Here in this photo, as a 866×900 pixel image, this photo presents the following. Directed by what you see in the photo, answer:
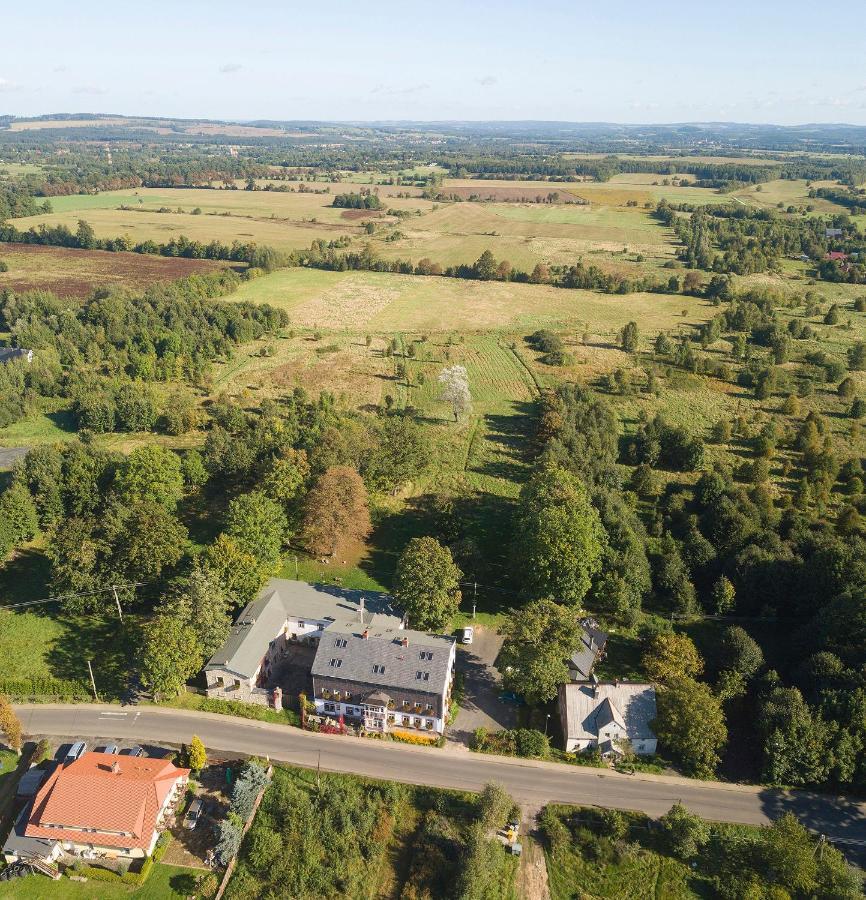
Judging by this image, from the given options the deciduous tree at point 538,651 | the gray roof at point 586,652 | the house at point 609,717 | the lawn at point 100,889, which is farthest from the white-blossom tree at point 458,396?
the lawn at point 100,889

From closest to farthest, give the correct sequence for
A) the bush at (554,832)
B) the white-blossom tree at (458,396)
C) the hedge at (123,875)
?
the hedge at (123,875) < the bush at (554,832) < the white-blossom tree at (458,396)

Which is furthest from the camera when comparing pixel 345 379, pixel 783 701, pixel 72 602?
pixel 345 379

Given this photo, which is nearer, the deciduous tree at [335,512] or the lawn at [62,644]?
the lawn at [62,644]

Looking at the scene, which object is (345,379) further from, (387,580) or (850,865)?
(850,865)

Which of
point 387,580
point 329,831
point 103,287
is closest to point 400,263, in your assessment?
point 103,287

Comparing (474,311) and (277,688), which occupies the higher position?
(474,311)

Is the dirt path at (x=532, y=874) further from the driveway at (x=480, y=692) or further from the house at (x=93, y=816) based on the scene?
the house at (x=93, y=816)

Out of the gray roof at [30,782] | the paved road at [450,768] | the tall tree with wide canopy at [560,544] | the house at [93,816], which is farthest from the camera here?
the tall tree with wide canopy at [560,544]

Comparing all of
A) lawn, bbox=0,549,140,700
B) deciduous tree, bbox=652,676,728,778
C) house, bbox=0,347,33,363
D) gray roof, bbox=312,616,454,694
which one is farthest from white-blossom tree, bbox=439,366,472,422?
house, bbox=0,347,33,363
